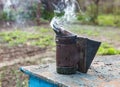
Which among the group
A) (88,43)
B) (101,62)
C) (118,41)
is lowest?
(118,41)

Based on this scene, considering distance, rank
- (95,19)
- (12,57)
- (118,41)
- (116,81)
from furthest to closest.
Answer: (95,19) < (118,41) < (12,57) < (116,81)

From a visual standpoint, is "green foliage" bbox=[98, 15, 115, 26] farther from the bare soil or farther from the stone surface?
the stone surface

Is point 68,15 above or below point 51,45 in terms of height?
above

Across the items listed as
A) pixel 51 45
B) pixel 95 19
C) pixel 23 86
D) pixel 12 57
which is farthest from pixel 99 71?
pixel 95 19

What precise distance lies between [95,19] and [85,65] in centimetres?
993

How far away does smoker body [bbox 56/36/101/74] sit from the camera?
142 inches

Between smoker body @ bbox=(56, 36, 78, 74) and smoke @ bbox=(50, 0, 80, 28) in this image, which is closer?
smoker body @ bbox=(56, 36, 78, 74)

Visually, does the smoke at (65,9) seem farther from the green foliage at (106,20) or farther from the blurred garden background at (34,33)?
the green foliage at (106,20)

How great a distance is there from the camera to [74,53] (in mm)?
3627

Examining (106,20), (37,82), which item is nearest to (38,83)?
(37,82)

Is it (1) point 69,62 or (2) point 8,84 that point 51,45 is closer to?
(2) point 8,84

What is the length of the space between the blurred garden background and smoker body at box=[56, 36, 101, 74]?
1.05 metres

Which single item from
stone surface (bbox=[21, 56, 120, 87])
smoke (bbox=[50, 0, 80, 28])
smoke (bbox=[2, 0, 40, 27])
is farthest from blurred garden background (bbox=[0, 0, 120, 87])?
stone surface (bbox=[21, 56, 120, 87])

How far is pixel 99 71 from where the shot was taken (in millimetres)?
3773
